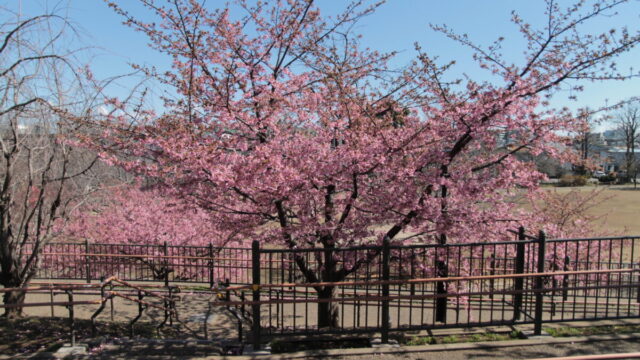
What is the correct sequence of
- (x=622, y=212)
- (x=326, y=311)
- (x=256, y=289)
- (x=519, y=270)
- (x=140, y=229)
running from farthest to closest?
(x=622, y=212) < (x=140, y=229) < (x=326, y=311) < (x=519, y=270) < (x=256, y=289)

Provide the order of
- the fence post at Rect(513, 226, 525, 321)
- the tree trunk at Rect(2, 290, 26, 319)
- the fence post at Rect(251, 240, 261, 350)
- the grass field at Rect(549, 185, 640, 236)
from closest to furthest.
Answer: the fence post at Rect(251, 240, 261, 350) < the fence post at Rect(513, 226, 525, 321) < the tree trunk at Rect(2, 290, 26, 319) < the grass field at Rect(549, 185, 640, 236)

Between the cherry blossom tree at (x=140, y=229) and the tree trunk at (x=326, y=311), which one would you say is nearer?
the tree trunk at (x=326, y=311)

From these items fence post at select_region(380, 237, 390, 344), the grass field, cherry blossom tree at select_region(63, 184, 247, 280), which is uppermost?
fence post at select_region(380, 237, 390, 344)

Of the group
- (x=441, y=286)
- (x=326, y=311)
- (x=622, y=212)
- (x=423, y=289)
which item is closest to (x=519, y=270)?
(x=441, y=286)

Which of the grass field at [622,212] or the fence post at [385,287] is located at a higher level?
the fence post at [385,287]

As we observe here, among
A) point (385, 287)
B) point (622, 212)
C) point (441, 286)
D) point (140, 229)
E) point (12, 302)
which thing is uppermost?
point (385, 287)

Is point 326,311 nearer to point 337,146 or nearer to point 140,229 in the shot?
point 337,146

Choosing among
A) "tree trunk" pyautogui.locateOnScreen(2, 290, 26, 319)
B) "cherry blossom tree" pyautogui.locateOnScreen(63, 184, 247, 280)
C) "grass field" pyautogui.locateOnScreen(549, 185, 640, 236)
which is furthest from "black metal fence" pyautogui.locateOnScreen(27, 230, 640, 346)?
"grass field" pyautogui.locateOnScreen(549, 185, 640, 236)

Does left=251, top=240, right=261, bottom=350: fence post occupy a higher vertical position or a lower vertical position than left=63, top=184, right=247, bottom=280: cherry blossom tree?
higher

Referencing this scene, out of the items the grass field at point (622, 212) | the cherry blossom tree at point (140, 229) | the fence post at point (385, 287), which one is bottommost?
the grass field at point (622, 212)

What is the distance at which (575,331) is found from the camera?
5043 millimetres

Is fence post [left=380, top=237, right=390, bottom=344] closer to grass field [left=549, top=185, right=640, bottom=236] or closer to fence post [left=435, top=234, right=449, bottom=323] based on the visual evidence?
fence post [left=435, top=234, right=449, bottom=323]

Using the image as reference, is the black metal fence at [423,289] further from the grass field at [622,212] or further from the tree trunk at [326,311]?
the grass field at [622,212]

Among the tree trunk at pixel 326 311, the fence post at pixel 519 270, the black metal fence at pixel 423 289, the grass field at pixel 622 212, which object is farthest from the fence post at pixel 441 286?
the grass field at pixel 622 212
